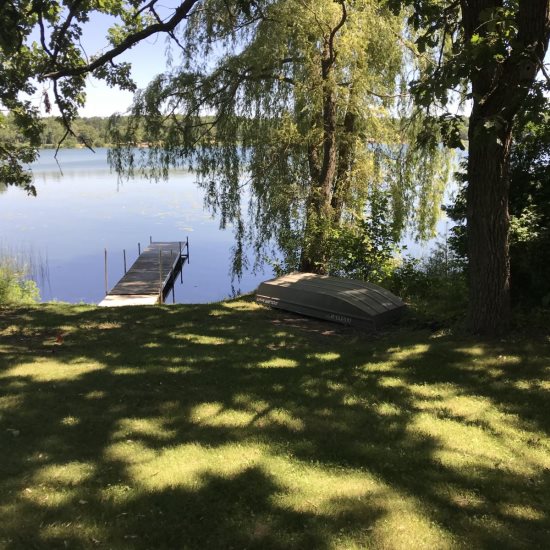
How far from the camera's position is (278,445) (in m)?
3.41

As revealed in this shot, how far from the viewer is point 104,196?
141 ft

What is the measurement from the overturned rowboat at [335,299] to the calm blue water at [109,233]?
5.30 metres

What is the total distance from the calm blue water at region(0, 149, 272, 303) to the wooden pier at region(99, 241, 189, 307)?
0.68 meters

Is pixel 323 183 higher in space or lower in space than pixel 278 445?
higher

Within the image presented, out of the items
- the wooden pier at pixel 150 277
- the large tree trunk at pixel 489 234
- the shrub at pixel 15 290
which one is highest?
the large tree trunk at pixel 489 234

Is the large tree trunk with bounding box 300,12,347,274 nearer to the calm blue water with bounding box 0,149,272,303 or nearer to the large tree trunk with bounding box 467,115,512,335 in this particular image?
the calm blue water with bounding box 0,149,272,303

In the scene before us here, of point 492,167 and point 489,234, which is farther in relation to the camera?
point 489,234

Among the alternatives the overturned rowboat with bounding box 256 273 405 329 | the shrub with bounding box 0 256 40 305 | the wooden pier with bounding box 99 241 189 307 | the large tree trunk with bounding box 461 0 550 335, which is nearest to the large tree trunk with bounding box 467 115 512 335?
the large tree trunk with bounding box 461 0 550 335

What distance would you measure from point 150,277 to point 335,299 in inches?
560

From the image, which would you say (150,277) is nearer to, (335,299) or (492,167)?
(335,299)

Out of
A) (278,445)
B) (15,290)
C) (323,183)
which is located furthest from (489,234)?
(15,290)

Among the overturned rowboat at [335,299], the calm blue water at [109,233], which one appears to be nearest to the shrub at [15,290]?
the calm blue water at [109,233]

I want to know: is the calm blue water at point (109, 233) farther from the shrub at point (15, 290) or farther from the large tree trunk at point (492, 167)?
the large tree trunk at point (492, 167)

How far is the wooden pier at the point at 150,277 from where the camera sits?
1712 cm
